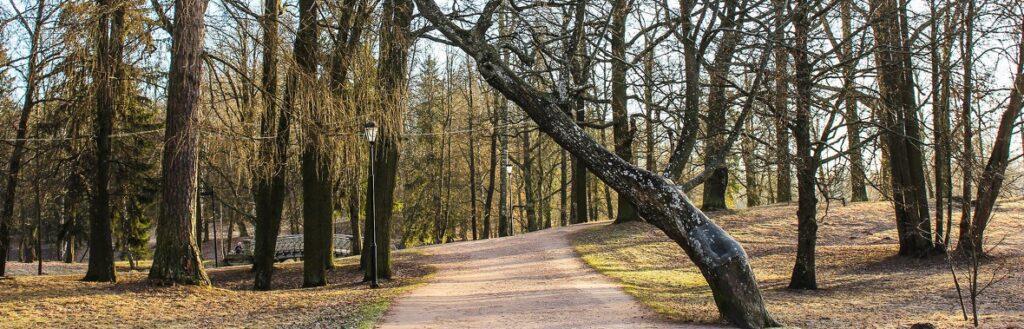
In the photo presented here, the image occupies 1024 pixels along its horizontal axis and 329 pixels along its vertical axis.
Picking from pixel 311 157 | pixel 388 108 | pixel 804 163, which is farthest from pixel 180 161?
pixel 804 163

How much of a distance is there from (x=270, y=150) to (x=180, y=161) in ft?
5.03

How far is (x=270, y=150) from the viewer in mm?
11070

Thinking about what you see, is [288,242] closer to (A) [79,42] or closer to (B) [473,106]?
(B) [473,106]

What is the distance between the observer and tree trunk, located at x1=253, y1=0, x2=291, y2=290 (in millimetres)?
10312

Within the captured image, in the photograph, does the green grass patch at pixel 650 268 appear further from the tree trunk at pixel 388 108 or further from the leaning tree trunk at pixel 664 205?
the tree trunk at pixel 388 108

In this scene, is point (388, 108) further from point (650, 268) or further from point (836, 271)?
point (836, 271)

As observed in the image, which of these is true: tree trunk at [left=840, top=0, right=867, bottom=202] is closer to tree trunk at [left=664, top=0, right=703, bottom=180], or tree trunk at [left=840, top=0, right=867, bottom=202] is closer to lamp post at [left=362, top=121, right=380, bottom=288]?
tree trunk at [left=664, top=0, right=703, bottom=180]

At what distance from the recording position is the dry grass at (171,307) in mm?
7766

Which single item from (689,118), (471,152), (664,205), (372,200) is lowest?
(664,205)

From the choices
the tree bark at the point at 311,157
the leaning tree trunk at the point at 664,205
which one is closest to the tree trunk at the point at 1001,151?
the leaning tree trunk at the point at 664,205

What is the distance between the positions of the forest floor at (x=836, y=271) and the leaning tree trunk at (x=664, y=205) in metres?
0.55

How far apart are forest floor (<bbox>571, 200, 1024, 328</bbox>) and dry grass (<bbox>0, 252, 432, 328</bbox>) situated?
161 inches

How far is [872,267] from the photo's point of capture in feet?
47.7

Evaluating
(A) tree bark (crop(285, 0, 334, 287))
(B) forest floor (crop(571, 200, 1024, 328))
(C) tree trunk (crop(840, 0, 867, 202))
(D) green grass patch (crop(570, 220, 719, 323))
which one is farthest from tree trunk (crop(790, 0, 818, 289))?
(A) tree bark (crop(285, 0, 334, 287))
